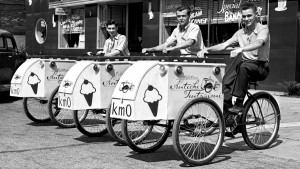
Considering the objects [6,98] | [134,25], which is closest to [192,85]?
[6,98]

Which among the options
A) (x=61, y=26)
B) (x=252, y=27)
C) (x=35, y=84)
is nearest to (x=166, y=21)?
(x=61, y=26)

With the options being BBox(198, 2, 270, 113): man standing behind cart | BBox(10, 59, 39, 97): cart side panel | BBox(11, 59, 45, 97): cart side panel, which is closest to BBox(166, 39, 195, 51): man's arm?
BBox(198, 2, 270, 113): man standing behind cart

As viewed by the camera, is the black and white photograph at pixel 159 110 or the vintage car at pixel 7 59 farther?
the vintage car at pixel 7 59

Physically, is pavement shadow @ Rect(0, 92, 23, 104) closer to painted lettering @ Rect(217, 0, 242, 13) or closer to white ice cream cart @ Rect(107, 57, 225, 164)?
painted lettering @ Rect(217, 0, 242, 13)

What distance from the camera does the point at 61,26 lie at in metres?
27.4

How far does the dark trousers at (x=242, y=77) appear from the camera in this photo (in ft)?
22.5

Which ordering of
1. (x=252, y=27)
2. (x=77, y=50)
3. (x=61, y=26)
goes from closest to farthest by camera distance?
(x=252, y=27), (x=77, y=50), (x=61, y=26)

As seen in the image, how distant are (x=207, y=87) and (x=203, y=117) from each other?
1.30 ft

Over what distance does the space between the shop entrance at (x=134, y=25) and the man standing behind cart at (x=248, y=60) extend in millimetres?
16167

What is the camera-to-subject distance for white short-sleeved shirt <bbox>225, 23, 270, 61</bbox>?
6980 millimetres

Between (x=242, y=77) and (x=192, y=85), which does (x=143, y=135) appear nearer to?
(x=192, y=85)

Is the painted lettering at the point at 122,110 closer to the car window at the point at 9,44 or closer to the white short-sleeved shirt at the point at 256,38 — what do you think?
the white short-sleeved shirt at the point at 256,38

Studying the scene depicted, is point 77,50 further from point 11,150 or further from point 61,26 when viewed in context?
point 11,150

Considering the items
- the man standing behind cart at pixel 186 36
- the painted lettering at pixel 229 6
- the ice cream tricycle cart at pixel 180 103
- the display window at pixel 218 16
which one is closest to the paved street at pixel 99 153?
the ice cream tricycle cart at pixel 180 103
